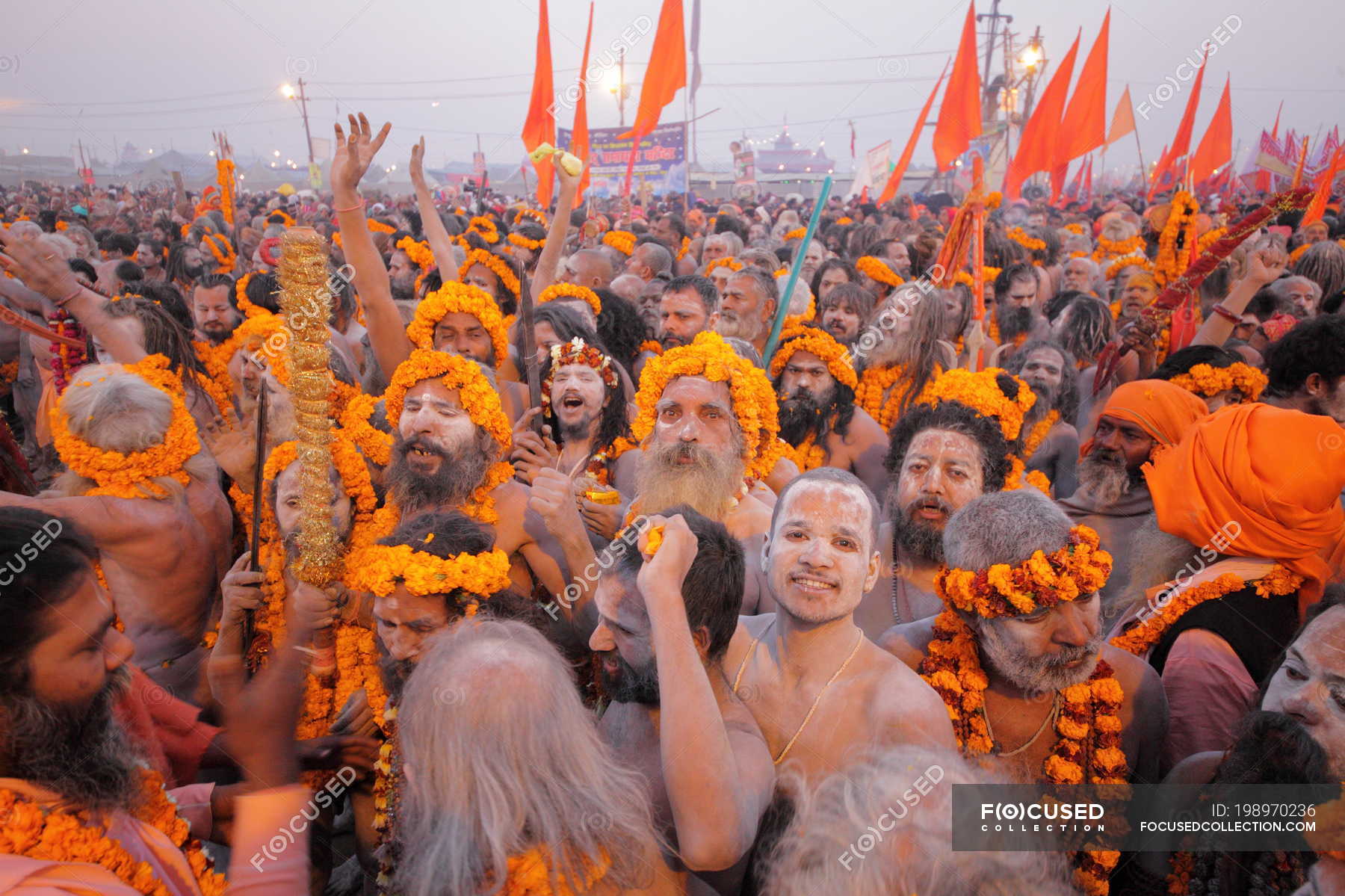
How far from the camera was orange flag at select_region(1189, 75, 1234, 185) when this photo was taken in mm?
15859

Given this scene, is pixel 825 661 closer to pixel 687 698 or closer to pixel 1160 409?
pixel 687 698

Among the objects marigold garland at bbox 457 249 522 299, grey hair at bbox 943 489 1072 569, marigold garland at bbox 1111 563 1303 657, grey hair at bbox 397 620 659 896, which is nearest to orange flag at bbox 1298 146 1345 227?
marigold garland at bbox 1111 563 1303 657

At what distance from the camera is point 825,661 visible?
256 cm

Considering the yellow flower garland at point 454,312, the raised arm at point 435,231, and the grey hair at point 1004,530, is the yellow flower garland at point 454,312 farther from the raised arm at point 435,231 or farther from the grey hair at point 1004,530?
the grey hair at point 1004,530

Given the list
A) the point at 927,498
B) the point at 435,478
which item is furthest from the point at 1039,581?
the point at 435,478

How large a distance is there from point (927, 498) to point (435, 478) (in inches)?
96.1

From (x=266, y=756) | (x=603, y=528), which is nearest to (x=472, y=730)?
(x=266, y=756)

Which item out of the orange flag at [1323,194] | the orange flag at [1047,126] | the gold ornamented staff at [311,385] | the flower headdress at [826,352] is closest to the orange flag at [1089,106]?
the orange flag at [1047,126]

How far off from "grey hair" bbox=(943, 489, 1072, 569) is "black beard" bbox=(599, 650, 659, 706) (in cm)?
124

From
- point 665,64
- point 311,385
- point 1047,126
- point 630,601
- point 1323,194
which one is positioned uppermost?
point 665,64

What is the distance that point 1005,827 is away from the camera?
2078 mm

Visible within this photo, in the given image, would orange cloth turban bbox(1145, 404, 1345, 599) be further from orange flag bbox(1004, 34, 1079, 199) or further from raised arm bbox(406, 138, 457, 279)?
orange flag bbox(1004, 34, 1079, 199)

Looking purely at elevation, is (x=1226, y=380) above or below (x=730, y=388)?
below

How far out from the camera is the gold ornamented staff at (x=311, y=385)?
2.97 metres
